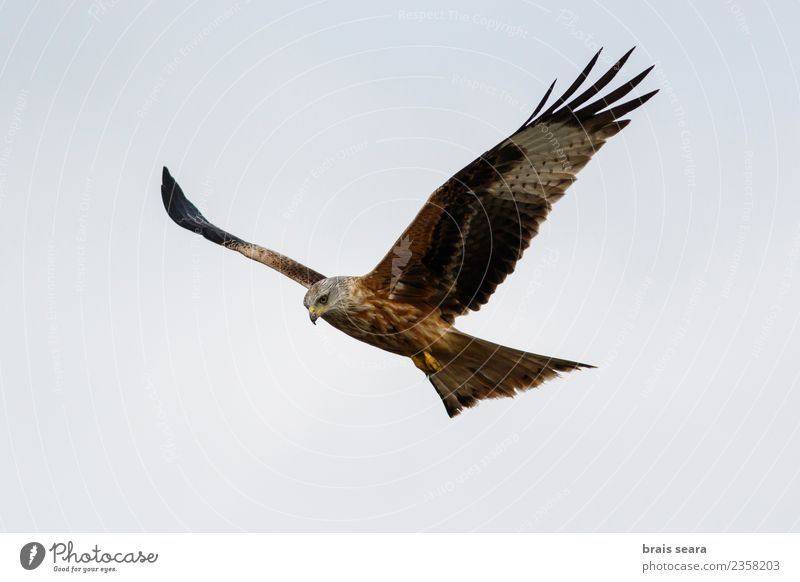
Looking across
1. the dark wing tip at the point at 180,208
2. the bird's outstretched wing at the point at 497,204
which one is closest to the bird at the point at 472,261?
the bird's outstretched wing at the point at 497,204

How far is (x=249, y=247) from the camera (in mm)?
12570

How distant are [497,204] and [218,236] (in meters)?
4.35

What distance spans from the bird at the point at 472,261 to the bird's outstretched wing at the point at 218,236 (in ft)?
0.81

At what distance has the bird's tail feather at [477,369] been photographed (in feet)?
35.2

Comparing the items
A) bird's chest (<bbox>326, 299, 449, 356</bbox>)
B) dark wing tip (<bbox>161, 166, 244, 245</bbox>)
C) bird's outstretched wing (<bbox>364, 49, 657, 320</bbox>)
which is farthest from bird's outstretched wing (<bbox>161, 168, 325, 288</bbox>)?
bird's outstretched wing (<bbox>364, 49, 657, 320</bbox>)

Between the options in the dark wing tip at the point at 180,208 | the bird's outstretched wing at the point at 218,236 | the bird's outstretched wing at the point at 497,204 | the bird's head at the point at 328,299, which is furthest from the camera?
the dark wing tip at the point at 180,208

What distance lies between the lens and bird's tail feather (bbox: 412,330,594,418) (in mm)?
10734

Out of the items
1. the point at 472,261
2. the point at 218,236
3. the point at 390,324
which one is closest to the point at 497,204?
the point at 472,261

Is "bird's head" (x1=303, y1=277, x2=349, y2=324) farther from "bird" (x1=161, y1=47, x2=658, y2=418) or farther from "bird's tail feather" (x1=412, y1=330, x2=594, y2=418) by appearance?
"bird's tail feather" (x1=412, y1=330, x2=594, y2=418)

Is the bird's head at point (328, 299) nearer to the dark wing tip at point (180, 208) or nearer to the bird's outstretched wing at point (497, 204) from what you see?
the bird's outstretched wing at point (497, 204)
